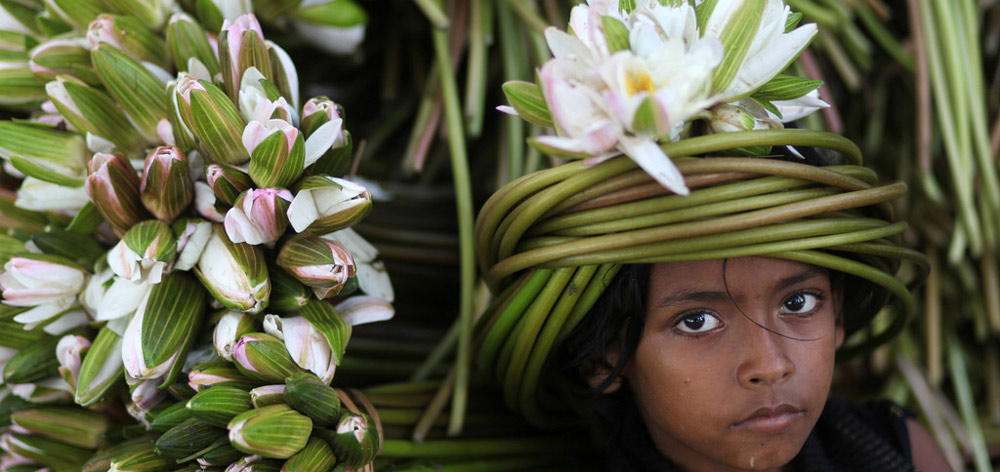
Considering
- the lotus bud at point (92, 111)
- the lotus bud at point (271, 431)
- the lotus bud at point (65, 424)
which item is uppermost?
the lotus bud at point (92, 111)

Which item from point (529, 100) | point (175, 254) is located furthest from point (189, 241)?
point (529, 100)

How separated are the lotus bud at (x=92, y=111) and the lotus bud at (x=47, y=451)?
0.21 meters

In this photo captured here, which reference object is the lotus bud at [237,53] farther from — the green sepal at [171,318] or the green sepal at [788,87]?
the green sepal at [788,87]

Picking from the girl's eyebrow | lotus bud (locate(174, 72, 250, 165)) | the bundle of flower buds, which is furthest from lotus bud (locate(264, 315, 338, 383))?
the girl's eyebrow

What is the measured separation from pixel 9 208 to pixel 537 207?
1.26 feet

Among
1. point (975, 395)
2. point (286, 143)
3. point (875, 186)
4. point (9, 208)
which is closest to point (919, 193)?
point (975, 395)

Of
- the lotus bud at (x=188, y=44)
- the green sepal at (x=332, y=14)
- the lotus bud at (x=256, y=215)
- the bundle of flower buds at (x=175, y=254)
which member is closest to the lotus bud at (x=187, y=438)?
the bundle of flower buds at (x=175, y=254)

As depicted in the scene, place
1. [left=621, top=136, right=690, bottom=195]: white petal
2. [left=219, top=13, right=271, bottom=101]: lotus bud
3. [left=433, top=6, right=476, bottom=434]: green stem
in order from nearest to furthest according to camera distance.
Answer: [left=621, top=136, right=690, bottom=195]: white petal < [left=219, top=13, right=271, bottom=101]: lotus bud < [left=433, top=6, right=476, bottom=434]: green stem

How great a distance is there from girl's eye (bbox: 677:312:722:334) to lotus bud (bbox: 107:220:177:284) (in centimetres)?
31

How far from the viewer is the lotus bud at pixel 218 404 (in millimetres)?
447

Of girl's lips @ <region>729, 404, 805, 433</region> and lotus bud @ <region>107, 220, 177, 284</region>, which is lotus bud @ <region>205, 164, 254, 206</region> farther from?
girl's lips @ <region>729, 404, 805, 433</region>

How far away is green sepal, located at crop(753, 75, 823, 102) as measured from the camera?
1.58ft

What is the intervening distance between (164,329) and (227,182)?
0.31 ft

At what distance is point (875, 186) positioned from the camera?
51cm
